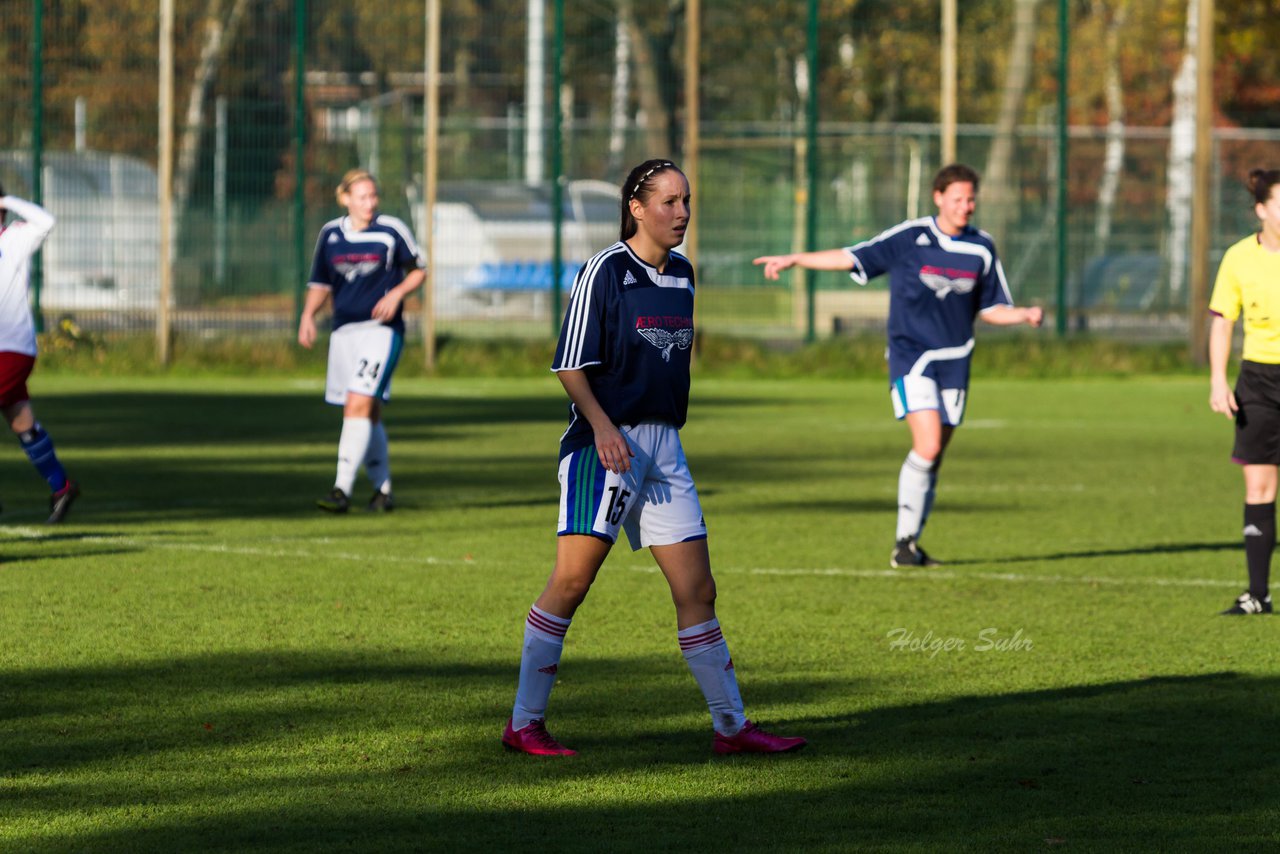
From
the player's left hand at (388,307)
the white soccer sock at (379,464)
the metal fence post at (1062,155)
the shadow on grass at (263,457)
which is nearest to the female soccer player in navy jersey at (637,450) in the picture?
the shadow on grass at (263,457)

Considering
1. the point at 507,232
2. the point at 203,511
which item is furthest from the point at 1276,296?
the point at 507,232

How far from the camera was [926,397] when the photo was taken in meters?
11.2

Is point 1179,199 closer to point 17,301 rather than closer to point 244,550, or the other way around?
point 244,550

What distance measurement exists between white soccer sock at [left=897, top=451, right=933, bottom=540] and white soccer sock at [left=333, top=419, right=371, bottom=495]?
11.7ft

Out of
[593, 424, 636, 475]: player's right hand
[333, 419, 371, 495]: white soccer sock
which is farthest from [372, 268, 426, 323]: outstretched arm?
[593, 424, 636, 475]: player's right hand

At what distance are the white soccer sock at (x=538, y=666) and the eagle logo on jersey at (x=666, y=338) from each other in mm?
934

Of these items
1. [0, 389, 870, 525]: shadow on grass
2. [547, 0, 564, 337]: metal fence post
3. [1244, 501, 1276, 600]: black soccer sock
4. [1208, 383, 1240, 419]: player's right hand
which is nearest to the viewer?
[1208, 383, 1240, 419]: player's right hand

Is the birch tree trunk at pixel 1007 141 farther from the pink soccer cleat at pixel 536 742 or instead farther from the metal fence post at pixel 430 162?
the pink soccer cleat at pixel 536 742

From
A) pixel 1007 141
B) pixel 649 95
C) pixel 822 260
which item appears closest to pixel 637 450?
pixel 822 260

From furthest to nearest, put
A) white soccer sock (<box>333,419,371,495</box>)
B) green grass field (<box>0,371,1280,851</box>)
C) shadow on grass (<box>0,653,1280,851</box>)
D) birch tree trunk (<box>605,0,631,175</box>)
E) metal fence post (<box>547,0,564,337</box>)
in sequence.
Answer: birch tree trunk (<box>605,0,631,175</box>) < metal fence post (<box>547,0,564,337</box>) < white soccer sock (<box>333,419,371,495</box>) < green grass field (<box>0,371,1280,851</box>) < shadow on grass (<box>0,653,1280,851</box>)

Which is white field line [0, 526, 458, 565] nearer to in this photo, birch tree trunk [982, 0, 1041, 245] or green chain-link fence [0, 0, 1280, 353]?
green chain-link fence [0, 0, 1280, 353]

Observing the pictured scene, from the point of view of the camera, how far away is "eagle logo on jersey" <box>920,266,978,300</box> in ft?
36.9

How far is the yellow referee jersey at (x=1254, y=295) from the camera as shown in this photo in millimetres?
9516

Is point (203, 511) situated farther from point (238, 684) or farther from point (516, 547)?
point (238, 684)
